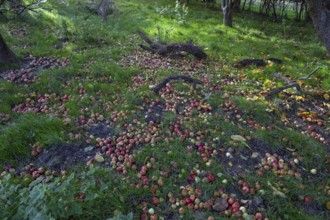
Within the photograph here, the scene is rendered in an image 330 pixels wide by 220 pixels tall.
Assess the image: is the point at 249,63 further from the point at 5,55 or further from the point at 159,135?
the point at 5,55

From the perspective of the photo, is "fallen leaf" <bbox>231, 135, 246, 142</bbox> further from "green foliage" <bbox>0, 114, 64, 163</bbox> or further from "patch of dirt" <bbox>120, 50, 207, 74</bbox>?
"patch of dirt" <bbox>120, 50, 207, 74</bbox>

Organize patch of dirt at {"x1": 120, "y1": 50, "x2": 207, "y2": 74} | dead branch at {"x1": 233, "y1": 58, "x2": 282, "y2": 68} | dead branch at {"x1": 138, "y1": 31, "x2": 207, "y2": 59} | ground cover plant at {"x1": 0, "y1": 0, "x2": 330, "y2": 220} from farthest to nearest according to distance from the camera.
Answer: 1. dead branch at {"x1": 138, "y1": 31, "x2": 207, "y2": 59}
2. dead branch at {"x1": 233, "y1": 58, "x2": 282, "y2": 68}
3. patch of dirt at {"x1": 120, "y1": 50, "x2": 207, "y2": 74}
4. ground cover plant at {"x1": 0, "y1": 0, "x2": 330, "y2": 220}

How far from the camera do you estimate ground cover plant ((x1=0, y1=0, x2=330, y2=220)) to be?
3.69m

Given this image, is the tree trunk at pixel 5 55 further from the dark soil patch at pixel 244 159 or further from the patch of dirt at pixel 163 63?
the dark soil patch at pixel 244 159

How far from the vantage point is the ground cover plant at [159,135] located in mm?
3688

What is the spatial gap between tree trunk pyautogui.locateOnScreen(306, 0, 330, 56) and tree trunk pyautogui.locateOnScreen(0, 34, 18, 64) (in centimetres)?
742

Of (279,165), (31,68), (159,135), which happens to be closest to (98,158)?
(159,135)

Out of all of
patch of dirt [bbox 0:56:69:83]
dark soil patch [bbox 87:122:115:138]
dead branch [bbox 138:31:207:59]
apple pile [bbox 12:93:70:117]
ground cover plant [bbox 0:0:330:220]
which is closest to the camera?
ground cover plant [bbox 0:0:330:220]

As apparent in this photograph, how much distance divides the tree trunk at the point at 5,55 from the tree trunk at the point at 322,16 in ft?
24.3

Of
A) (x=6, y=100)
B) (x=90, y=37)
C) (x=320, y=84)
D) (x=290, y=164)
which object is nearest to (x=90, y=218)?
(x=290, y=164)

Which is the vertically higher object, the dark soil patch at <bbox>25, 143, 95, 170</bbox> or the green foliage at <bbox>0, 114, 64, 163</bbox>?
the green foliage at <bbox>0, 114, 64, 163</bbox>

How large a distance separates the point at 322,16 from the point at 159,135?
3.87 m

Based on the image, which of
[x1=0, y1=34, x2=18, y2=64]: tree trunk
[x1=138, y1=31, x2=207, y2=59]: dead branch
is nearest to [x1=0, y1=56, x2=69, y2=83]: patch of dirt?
[x1=0, y1=34, x2=18, y2=64]: tree trunk

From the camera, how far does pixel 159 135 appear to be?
5047 mm
